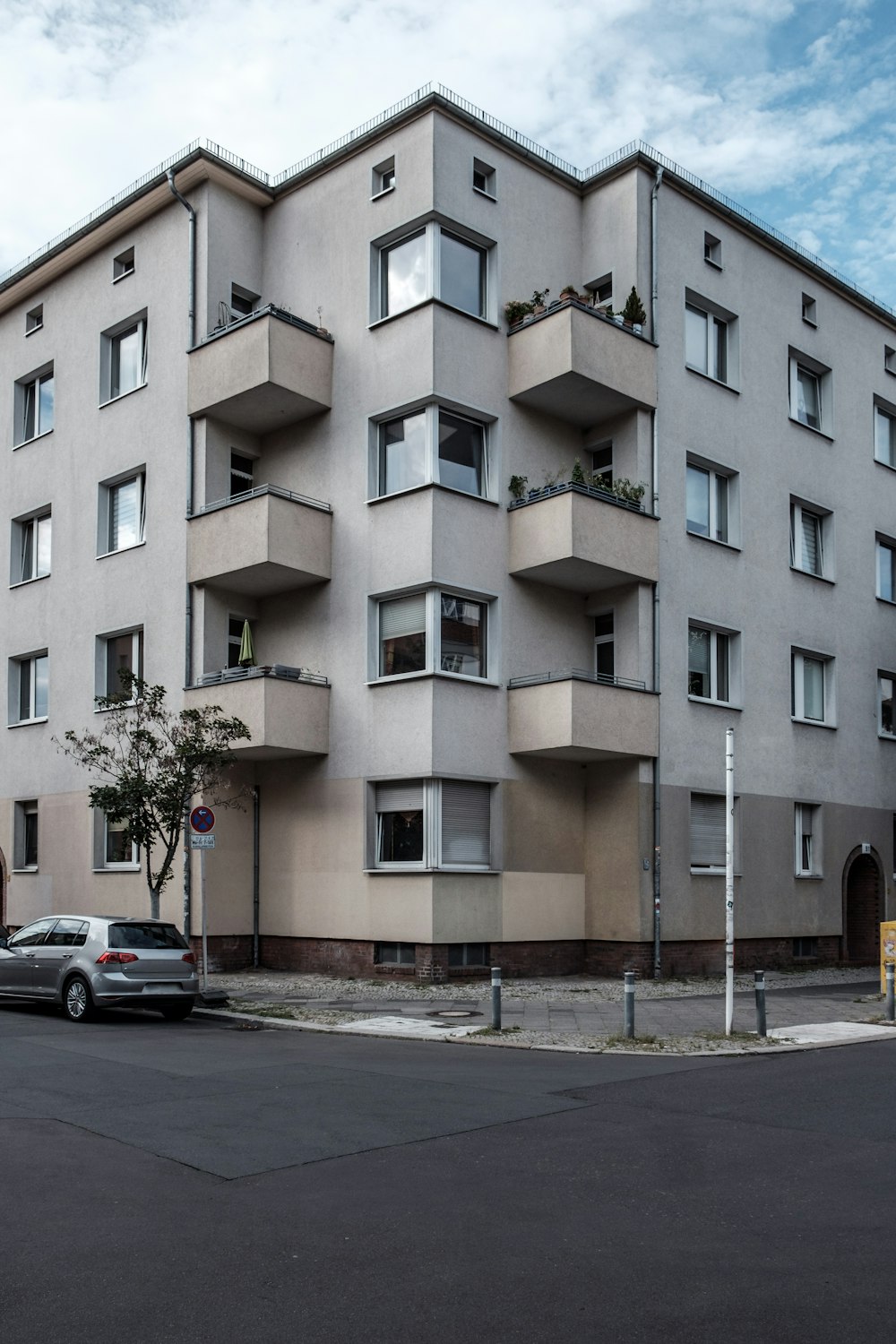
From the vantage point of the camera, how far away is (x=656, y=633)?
24.2 metres

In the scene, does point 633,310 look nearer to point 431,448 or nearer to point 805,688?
point 431,448

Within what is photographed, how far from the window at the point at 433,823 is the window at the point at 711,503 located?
716 centimetres

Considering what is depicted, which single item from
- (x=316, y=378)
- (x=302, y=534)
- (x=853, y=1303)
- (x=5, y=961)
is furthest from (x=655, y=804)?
(x=853, y=1303)

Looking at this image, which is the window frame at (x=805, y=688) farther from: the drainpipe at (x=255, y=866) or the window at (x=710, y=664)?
the drainpipe at (x=255, y=866)

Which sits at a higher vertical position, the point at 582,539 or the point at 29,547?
the point at 29,547

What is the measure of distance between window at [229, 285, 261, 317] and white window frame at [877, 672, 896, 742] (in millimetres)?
16181

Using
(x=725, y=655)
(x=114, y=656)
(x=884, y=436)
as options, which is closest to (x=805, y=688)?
(x=725, y=655)

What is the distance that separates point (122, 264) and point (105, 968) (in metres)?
17.1

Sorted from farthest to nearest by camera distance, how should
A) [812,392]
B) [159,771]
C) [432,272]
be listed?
[812,392]
[432,272]
[159,771]

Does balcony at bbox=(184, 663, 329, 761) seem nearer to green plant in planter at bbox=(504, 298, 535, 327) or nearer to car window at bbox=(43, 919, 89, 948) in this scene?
car window at bbox=(43, 919, 89, 948)

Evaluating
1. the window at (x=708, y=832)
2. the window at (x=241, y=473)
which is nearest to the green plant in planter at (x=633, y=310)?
the window at (x=241, y=473)

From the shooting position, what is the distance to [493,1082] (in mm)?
11695

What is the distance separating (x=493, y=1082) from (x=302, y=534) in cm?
1361

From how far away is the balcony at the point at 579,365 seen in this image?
23141mm
